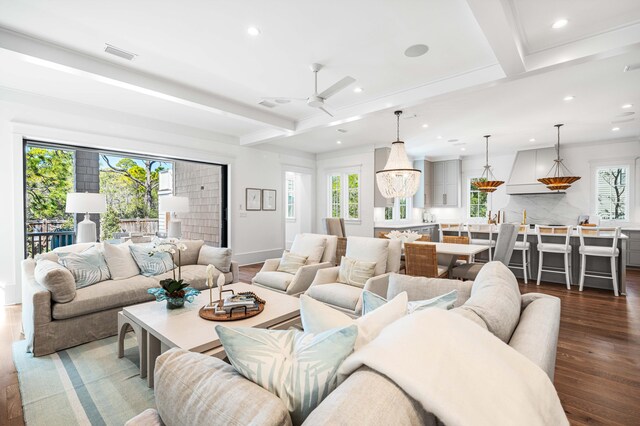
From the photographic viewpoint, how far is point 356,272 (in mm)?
3150

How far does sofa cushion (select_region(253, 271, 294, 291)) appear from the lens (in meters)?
3.48

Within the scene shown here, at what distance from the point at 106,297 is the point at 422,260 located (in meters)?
3.28

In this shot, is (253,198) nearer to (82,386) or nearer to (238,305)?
(238,305)

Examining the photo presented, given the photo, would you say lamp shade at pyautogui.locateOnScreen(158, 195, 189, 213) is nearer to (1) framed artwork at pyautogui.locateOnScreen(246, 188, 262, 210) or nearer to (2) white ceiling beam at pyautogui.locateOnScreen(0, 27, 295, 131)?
(2) white ceiling beam at pyautogui.locateOnScreen(0, 27, 295, 131)

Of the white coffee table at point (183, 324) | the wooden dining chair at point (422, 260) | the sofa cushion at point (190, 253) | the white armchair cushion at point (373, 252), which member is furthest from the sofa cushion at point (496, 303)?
the sofa cushion at point (190, 253)

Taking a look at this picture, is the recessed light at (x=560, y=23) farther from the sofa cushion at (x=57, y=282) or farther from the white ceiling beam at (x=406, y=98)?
the sofa cushion at (x=57, y=282)

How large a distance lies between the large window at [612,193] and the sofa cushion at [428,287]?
7712 millimetres

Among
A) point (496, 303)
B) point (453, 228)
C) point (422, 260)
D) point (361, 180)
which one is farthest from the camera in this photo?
point (361, 180)

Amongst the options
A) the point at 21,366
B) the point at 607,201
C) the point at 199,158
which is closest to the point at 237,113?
the point at 199,158

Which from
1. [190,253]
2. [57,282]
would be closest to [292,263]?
[190,253]

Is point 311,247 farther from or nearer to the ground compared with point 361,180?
nearer to the ground

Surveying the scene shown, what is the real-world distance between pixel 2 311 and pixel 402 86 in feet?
18.6

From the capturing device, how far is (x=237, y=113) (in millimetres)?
4559

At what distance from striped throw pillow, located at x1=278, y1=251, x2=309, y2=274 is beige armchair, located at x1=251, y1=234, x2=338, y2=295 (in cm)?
6
